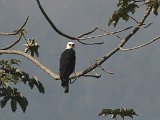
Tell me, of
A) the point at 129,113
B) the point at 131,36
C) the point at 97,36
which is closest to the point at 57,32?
the point at 97,36

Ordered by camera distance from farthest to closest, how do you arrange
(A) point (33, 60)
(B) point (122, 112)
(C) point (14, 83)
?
(B) point (122, 112)
(A) point (33, 60)
(C) point (14, 83)

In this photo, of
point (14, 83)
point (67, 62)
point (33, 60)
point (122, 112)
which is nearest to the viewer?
point (14, 83)

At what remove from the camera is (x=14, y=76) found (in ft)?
25.5

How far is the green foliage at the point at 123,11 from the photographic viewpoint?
342 inches

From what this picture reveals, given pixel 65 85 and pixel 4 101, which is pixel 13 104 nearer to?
pixel 4 101

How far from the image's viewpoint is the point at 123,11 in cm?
885

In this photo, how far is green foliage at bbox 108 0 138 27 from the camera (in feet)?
28.5

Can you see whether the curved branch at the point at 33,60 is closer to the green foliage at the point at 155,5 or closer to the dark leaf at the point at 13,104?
the dark leaf at the point at 13,104

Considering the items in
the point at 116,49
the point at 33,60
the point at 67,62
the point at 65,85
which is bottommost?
the point at 116,49

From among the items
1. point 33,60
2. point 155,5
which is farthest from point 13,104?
A: point 155,5

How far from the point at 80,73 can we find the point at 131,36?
1.19m

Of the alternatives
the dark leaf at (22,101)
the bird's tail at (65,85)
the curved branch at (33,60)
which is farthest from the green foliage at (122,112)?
the dark leaf at (22,101)

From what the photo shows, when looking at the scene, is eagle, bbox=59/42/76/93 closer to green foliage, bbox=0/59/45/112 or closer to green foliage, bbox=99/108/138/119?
green foliage, bbox=99/108/138/119

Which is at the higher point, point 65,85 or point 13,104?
point 65,85
